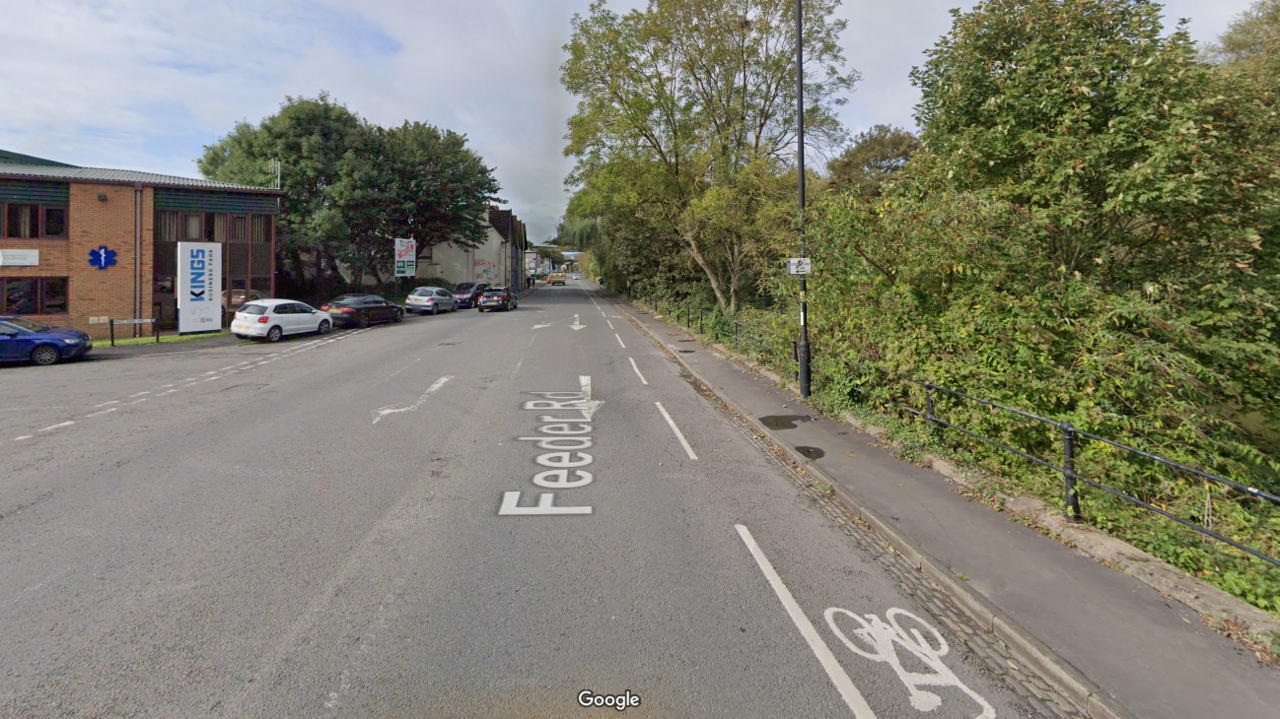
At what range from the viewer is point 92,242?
2500cm

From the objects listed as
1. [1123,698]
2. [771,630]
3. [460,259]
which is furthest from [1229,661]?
[460,259]

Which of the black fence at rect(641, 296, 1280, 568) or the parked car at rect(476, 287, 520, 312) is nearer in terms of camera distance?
the black fence at rect(641, 296, 1280, 568)

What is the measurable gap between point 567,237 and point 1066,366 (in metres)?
61.1

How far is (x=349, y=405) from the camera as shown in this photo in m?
10.7

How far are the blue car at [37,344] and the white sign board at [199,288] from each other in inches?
230

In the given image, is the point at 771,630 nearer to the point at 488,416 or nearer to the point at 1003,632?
the point at 1003,632

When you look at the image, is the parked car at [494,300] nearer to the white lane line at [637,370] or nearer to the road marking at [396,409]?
the white lane line at [637,370]

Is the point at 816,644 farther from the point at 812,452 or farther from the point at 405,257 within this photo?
the point at 405,257

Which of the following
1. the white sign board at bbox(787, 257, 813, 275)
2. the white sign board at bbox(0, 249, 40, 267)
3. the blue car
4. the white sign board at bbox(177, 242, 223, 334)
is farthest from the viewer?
the white sign board at bbox(0, 249, 40, 267)

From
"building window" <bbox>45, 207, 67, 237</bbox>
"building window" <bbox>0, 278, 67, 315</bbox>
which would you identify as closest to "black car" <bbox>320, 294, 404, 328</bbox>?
"building window" <bbox>0, 278, 67, 315</bbox>

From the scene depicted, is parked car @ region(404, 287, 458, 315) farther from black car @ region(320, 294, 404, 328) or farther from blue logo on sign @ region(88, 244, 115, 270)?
blue logo on sign @ region(88, 244, 115, 270)

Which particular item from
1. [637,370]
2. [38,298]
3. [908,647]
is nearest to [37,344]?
[38,298]

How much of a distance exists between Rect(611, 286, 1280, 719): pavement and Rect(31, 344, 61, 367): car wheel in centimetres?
1967

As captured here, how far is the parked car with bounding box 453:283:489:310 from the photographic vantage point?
1625 inches
